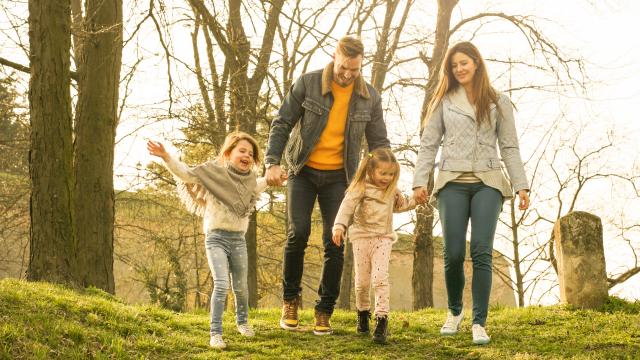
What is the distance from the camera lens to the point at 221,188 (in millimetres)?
5555

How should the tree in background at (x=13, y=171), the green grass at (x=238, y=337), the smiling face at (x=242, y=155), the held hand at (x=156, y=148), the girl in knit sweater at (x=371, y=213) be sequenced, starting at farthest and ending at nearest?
the tree in background at (x=13, y=171), the smiling face at (x=242, y=155), the girl in knit sweater at (x=371, y=213), the held hand at (x=156, y=148), the green grass at (x=238, y=337)

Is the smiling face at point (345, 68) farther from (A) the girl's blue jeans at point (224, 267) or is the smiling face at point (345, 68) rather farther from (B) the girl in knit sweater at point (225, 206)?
(A) the girl's blue jeans at point (224, 267)

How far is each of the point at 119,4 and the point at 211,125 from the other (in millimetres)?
4840

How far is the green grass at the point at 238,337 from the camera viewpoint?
190 inches

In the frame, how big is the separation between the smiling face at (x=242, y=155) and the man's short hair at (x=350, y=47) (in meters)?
1.14

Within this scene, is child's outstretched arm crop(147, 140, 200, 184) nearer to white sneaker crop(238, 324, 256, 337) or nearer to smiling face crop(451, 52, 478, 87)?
white sneaker crop(238, 324, 256, 337)

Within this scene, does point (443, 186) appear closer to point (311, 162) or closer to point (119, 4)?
point (311, 162)

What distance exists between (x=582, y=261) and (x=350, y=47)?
3.74m

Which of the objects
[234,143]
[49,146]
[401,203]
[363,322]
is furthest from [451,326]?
[49,146]

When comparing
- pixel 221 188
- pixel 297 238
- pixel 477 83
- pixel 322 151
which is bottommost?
pixel 297 238

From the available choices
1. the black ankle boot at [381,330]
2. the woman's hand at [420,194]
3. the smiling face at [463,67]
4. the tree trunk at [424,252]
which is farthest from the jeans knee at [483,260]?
the tree trunk at [424,252]

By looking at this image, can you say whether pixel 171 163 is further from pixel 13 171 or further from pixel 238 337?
pixel 13 171

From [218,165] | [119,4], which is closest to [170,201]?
[119,4]

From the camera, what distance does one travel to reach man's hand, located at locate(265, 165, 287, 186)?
550 centimetres
